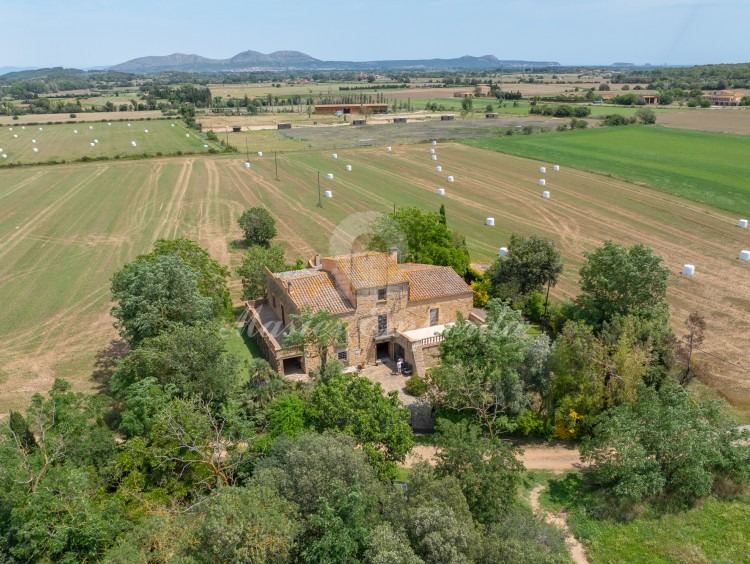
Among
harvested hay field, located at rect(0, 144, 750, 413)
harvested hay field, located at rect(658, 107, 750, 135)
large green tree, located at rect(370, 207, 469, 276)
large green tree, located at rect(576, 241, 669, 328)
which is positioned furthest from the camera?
harvested hay field, located at rect(658, 107, 750, 135)

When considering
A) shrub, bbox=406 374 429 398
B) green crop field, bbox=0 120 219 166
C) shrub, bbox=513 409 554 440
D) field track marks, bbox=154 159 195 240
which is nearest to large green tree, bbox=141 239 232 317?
shrub, bbox=406 374 429 398

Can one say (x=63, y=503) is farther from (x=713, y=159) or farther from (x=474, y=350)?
(x=713, y=159)

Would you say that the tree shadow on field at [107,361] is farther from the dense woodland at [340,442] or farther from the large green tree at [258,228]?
the large green tree at [258,228]

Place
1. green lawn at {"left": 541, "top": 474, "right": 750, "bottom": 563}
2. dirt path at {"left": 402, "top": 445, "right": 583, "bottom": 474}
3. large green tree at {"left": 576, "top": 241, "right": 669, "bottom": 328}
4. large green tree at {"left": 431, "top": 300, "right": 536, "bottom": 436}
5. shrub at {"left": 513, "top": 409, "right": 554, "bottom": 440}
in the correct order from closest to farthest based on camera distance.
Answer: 1. green lawn at {"left": 541, "top": 474, "right": 750, "bottom": 563}
2. dirt path at {"left": 402, "top": 445, "right": 583, "bottom": 474}
3. large green tree at {"left": 431, "top": 300, "right": 536, "bottom": 436}
4. shrub at {"left": 513, "top": 409, "right": 554, "bottom": 440}
5. large green tree at {"left": 576, "top": 241, "right": 669, "bottom": 328}

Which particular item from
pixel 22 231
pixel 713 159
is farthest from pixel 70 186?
pixel 713 159

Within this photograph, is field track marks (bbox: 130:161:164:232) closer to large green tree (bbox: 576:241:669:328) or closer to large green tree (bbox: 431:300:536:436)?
large green tree (bbox: 431:300:536:436)

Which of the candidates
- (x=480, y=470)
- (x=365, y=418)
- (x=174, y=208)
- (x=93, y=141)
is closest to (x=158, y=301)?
(x=365, y=418)

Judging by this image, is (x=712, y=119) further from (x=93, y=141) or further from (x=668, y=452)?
(x=93, y=141)
